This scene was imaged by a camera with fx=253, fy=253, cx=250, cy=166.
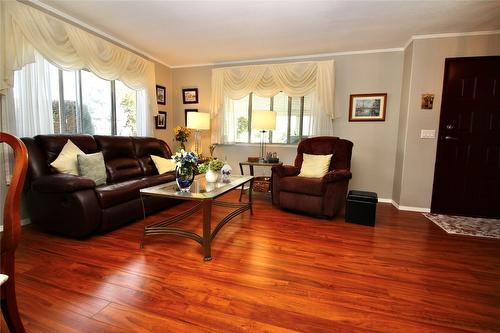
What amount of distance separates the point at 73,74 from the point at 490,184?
19.3ft

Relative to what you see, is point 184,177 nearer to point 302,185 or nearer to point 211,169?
point 211,169

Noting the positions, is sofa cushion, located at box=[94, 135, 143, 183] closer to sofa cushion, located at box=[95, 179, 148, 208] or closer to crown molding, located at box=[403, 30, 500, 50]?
sofa cushion, located at box=[95, 179, 148, 208]

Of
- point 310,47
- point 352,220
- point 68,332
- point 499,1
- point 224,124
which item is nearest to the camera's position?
point 68,332

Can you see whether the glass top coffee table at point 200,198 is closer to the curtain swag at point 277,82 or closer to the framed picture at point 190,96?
the curtain swag at point 277,82

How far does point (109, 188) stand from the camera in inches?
105

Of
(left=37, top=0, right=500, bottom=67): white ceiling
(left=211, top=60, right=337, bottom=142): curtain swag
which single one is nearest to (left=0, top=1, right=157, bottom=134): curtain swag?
(left=37, top=0, right=500, bottom=67): white ceiling

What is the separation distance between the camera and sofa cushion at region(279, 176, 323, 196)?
3.24 m

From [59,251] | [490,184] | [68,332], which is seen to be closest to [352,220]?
[490,184]

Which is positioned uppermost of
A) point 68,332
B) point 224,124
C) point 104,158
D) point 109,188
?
point 224,124

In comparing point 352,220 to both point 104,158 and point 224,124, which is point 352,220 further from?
point 104,158

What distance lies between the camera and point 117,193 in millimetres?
2686

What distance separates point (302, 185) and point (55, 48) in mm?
3358

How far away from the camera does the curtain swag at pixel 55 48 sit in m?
2.46

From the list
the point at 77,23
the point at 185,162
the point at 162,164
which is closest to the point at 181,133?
the point at 162,164
